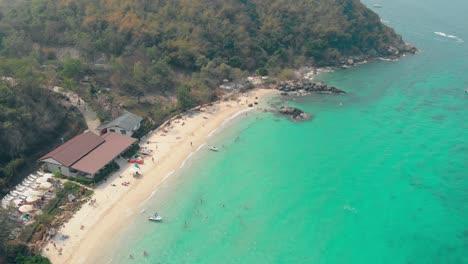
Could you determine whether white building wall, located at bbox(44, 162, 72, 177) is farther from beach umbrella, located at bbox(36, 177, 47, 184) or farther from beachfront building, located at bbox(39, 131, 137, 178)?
beach umbrella, located at bbox(36, 177, 47, 184)

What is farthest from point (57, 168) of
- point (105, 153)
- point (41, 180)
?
point (105, 153)

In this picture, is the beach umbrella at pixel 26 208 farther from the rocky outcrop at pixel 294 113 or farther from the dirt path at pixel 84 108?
the rocky outcrop at pixel 294 113

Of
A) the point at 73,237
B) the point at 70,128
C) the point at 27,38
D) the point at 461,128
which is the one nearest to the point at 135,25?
the point at 27,38

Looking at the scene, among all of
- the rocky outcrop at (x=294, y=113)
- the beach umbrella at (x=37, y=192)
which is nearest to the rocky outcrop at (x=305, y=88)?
the rocky outcrop at (x=294, y=113)

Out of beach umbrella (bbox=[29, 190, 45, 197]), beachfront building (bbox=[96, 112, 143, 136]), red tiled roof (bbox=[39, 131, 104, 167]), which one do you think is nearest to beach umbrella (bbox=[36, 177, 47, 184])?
beach umbrella (bbox=[29, 190, 45, 197])

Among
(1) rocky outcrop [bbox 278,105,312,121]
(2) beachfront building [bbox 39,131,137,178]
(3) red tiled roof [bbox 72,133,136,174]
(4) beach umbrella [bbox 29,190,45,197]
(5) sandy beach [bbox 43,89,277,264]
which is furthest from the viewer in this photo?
(1) rocky outcrop [bbox 278,105,312,121]

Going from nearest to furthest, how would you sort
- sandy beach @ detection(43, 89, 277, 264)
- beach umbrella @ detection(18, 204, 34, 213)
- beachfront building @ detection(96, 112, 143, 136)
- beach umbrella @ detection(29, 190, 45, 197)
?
1. sandy beach @ detection(43, 89, 277, 264)
2. beach umbrella @ detection(18, 204, 34, 213)
3. beach umbrella @ detection(29, 190, 45, 197)
4. beachfront building @ detection(96, 112, 143, 136)

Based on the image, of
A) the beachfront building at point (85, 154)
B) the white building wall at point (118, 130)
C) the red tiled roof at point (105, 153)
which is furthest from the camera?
the white building wall at point (118, 130)
